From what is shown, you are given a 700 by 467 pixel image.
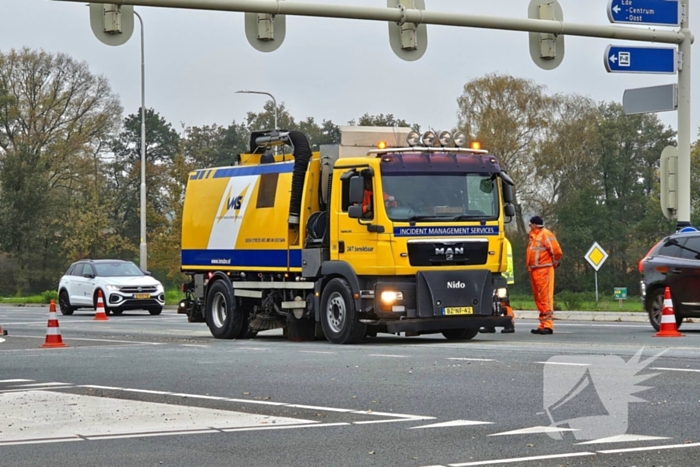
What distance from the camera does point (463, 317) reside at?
738 inches

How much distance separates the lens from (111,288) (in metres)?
36.0

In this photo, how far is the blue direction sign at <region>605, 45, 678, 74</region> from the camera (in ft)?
77.3

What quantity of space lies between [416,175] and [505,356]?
4.20 metres

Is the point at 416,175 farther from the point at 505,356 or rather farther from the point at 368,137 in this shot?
the point at 505,356

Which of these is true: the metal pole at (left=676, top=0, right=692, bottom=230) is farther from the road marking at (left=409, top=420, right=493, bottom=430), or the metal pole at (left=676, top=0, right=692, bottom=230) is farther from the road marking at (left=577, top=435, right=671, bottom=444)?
the road marking at (left=577, top=435, right=671, bottom=444)

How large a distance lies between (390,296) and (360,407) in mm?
7668

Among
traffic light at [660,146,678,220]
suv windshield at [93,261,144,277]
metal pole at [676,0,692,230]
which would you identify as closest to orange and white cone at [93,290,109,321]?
suv windshield at [93,261,144,277]

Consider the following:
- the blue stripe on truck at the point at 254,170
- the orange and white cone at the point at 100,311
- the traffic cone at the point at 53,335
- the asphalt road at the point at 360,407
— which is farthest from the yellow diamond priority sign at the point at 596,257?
the traffic cone at the point at 53,335

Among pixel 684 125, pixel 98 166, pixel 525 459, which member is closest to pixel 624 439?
pixel 525 459

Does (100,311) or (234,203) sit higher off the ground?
(234,203)

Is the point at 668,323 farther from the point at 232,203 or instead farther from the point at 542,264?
the point at 232,203

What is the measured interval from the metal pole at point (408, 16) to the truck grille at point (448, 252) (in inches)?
152

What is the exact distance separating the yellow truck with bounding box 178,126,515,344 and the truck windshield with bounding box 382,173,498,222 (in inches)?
0.6

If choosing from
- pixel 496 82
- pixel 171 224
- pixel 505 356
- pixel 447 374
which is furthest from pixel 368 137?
pixel 496 82
